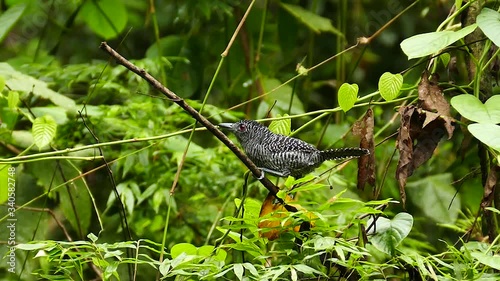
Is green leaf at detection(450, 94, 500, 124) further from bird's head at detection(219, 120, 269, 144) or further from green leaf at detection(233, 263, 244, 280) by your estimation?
green leaf at detection(233, 263, 244, 280)

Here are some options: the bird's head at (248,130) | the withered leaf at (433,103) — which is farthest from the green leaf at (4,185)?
the withered leaf at (433,103)

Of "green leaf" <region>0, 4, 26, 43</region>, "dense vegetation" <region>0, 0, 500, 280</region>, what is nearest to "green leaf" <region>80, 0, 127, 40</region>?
"dense vegetation" <region>0, 0, 500, 280</region>

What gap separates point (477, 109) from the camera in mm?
1395

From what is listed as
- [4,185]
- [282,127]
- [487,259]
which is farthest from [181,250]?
[4,185]

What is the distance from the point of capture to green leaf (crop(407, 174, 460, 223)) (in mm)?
2439

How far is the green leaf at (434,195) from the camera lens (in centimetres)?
244

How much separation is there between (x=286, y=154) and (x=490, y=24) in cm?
46

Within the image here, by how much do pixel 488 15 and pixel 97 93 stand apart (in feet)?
4.45

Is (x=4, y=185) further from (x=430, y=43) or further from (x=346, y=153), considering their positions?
(x=430, y=43)

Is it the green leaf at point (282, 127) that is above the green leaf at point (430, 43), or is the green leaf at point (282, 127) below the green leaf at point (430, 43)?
below

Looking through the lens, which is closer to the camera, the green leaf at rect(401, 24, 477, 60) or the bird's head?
the green leaf at rect(401, 24, 477, 60)

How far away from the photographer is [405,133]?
1.45 meters

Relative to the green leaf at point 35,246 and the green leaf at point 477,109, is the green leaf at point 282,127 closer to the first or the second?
the green leaf at point 477,109

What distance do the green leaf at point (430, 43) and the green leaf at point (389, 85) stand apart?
6 cm
